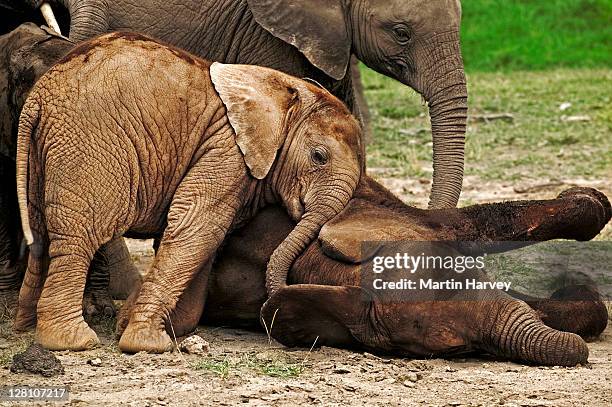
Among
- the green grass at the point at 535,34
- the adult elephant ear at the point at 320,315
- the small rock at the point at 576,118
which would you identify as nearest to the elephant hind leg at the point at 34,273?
the adult elephant ear at the point at 320,315

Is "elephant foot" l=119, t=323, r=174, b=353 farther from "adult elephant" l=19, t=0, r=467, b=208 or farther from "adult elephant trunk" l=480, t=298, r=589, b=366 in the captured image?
"adult elephant" l=19, t=0, r=467, b=208

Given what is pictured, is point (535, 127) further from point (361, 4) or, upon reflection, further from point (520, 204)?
point (520, 204)

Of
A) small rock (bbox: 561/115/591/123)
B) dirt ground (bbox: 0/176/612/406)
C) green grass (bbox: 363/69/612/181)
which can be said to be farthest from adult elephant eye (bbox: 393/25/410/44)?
small rock (bbox: 561/115/591/123)

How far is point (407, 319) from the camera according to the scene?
6.09m

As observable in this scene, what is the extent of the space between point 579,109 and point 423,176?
4006 mm

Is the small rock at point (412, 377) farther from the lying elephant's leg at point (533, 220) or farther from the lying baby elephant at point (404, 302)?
the lying elephant's leg at point (533, 220)

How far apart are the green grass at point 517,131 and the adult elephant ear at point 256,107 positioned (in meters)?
4.68

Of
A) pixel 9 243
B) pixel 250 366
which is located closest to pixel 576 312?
pixel 250 366

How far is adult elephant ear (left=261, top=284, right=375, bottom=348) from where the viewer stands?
19.9ft

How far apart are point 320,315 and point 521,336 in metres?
0.90

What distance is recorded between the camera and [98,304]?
709 cm

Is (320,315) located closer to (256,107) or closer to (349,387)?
(349,387)

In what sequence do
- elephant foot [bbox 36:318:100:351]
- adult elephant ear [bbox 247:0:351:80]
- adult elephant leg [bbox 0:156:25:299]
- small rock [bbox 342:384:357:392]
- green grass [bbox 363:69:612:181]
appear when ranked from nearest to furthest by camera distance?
small rock [bbox 342:384:357:392] → elephant foot [bbox 36:318:100:351] → adult elephant leg [bbox 0:156:25:299] → adult elephant ear [bbox 247:0:351:80] → green grass [bbox 363:69:612:181]

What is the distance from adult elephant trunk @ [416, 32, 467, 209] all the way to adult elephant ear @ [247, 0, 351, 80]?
18.6 inches
